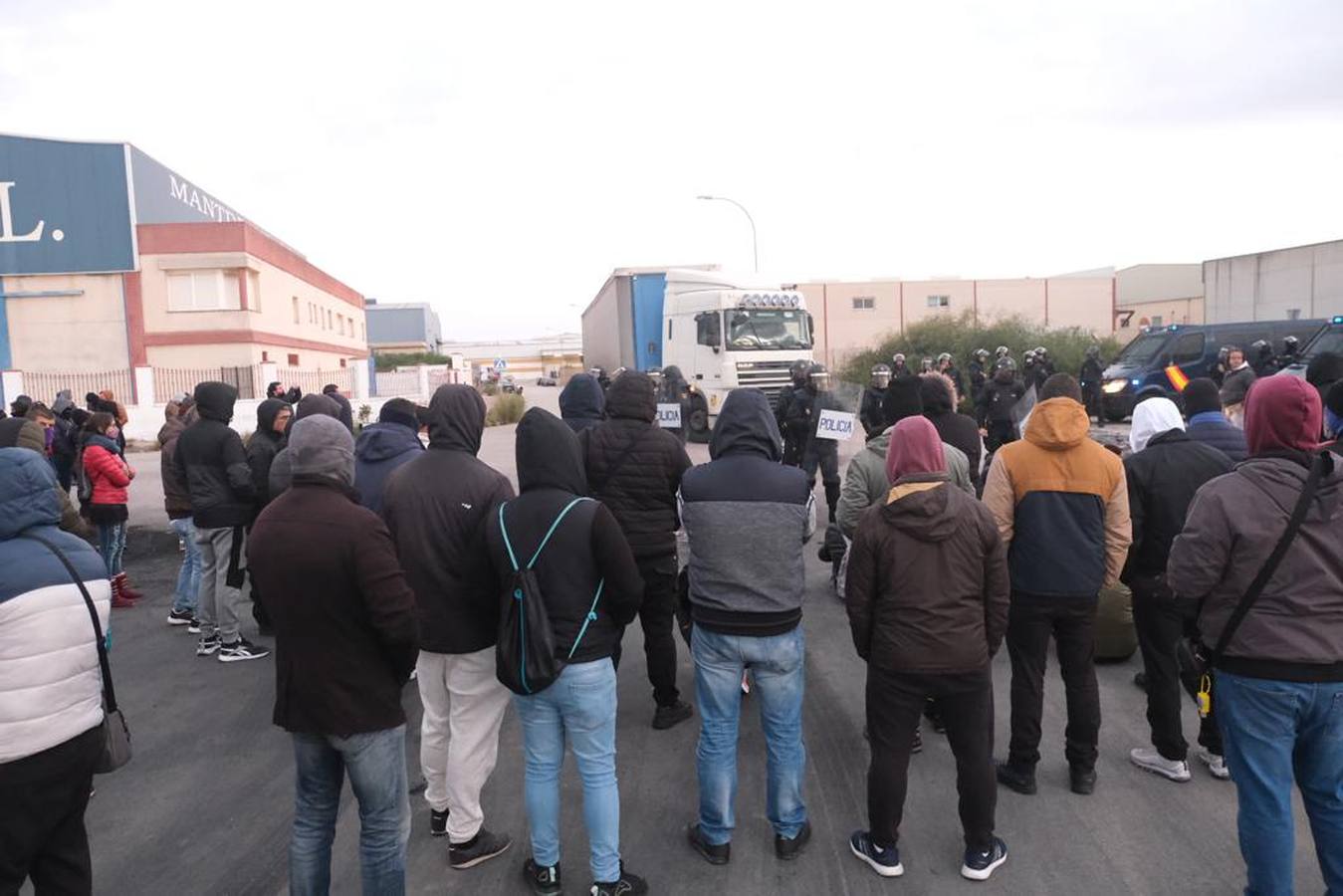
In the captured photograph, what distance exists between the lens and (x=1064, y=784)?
179 inches

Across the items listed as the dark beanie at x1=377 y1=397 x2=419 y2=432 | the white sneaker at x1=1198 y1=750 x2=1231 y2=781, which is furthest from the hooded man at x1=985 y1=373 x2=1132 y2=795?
the dark beanie at x1=377 y1=397 x2=419 y2=432

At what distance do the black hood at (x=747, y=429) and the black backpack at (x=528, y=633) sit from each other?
78cm

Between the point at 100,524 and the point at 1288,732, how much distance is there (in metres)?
8.80

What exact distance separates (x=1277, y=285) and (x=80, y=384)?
44669 millimetres

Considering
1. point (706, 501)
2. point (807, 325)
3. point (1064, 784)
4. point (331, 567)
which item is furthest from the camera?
point (807, 325)

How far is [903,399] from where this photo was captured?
19.1 feet

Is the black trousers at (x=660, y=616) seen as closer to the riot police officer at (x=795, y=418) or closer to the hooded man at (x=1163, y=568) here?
the hooded man at (x=1163, y=568)

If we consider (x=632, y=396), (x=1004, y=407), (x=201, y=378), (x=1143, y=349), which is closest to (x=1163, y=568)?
(x=632, y=396)

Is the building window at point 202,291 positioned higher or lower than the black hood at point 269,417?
higher

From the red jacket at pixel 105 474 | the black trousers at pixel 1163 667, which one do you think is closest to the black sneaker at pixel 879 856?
the black trousers at pixel 1163 667

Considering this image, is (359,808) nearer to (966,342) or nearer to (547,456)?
(547,456)

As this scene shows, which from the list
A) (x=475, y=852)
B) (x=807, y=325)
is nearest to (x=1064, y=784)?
(x=475, y=852)

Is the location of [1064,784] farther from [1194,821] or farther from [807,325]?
[807,325]

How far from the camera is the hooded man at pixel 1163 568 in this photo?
4531 mm
